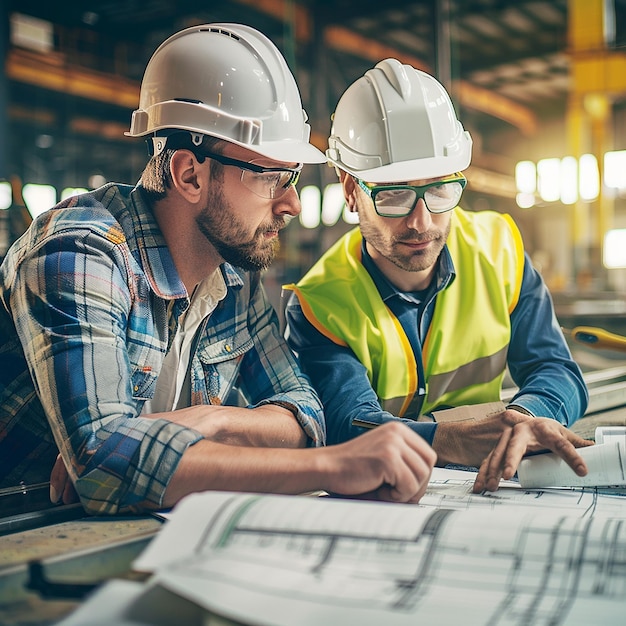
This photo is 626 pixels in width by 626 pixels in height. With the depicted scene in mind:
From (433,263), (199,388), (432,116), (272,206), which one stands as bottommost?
(199,388)

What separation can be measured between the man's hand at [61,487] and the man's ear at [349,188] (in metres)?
0.98

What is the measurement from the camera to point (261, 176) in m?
1.47

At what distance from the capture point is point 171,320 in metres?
1.43

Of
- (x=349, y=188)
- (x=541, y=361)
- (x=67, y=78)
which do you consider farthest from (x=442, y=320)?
(x=67, y=78)

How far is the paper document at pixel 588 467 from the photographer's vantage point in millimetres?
1114

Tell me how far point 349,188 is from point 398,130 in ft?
0.73

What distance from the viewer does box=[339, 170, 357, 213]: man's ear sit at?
6.02ft

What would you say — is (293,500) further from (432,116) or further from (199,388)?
(432,116)

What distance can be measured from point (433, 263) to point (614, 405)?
0.67 metres

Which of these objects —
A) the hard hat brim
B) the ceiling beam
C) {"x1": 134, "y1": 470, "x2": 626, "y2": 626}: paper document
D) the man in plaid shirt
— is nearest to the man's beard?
the man in plaid shirt

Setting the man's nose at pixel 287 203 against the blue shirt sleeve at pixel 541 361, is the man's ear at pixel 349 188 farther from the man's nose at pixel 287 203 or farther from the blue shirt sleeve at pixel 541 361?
the blue shirt sleeve at pixel 541 361

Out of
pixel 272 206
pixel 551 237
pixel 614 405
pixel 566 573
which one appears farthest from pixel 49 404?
pixel 551 237

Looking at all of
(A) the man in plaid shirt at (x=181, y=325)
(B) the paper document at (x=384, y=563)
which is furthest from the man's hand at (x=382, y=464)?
(B) the paper document at (x=384, y=563)

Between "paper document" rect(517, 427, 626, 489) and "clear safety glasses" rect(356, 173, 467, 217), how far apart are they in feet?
2.12
